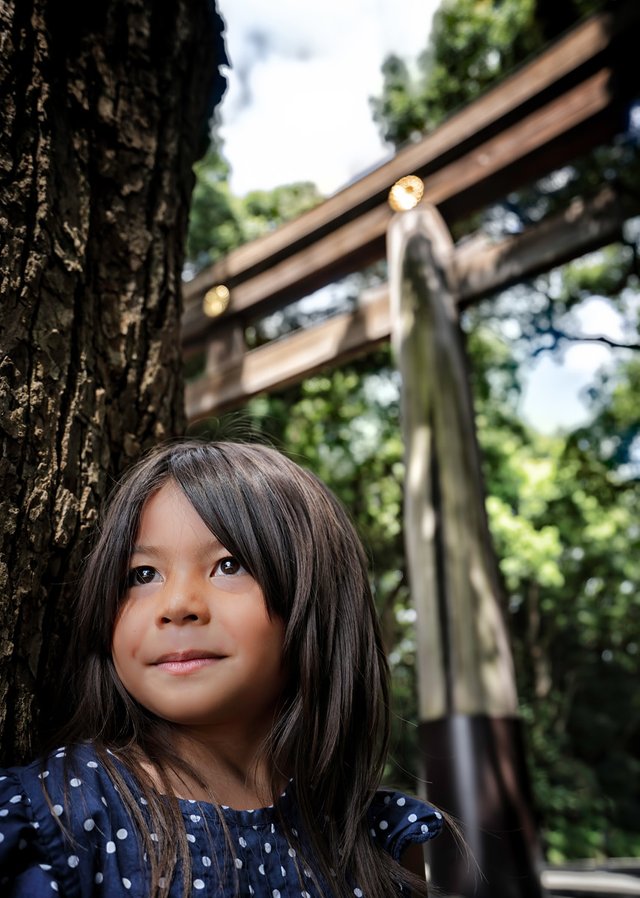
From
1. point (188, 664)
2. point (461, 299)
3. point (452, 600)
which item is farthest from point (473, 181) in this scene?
point (188, 664)

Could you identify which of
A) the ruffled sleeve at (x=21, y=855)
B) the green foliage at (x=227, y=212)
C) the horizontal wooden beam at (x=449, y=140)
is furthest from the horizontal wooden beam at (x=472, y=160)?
the ruffled sleeve at (x=21, y=855)

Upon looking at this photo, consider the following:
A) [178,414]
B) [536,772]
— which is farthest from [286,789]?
[536,772]

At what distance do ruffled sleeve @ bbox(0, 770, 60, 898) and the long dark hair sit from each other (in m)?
0.14

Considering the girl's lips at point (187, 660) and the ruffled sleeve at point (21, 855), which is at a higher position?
the girl's lips at point (187, 660)

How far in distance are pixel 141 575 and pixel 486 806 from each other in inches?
83.8

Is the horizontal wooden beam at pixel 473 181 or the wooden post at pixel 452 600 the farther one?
the horizontal wooden beam at pixel 473 181

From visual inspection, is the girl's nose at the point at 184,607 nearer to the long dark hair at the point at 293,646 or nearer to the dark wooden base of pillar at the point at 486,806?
the long dark hair at the point at 293,646

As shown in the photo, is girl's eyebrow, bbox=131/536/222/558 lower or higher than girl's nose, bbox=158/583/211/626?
higher

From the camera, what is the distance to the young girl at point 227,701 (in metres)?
0.81

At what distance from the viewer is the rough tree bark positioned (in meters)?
0.90

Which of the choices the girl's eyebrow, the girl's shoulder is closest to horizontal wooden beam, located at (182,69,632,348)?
the girl's eyebrow

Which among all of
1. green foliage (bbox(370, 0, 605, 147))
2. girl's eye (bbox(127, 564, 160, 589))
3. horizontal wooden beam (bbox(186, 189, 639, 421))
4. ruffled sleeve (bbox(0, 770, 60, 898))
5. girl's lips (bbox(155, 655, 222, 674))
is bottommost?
ruffled sleeve (bbox(0, 770, 60, 898))

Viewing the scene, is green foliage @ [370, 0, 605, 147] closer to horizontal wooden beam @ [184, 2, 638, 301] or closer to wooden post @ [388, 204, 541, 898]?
horizontal wooden beam @ [184, 2, 638, 301]

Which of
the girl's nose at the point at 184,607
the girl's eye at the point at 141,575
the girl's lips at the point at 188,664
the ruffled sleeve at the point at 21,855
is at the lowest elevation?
the ruffled sleeve at the point at 21,855
